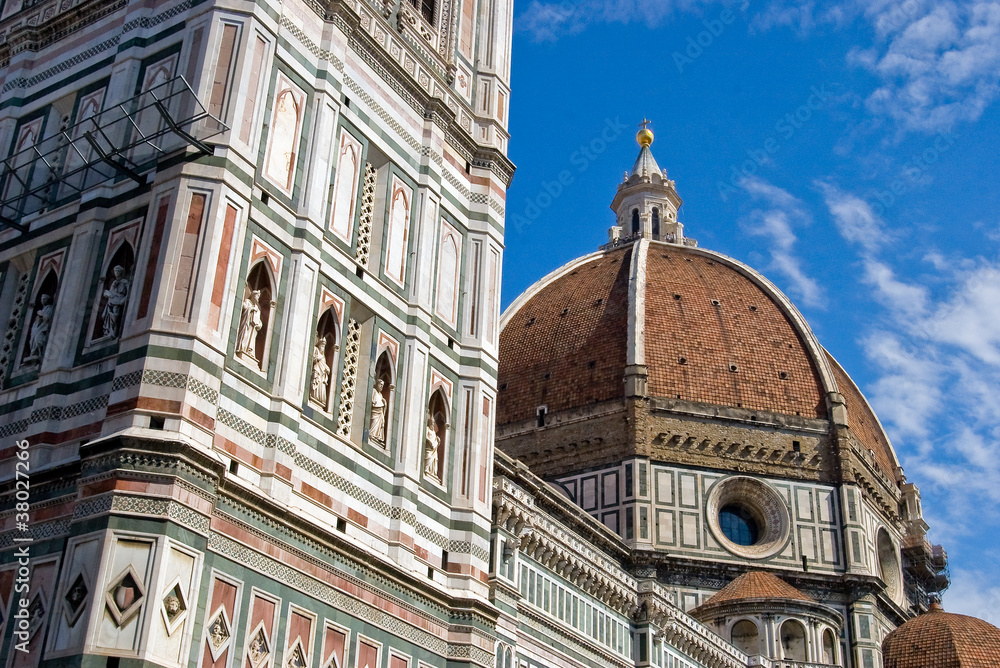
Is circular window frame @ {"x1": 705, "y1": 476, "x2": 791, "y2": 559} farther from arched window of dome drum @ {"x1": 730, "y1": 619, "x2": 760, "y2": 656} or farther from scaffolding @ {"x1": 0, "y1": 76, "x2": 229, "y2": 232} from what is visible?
scaffolding @ {"x1": 0, "y1": 76, "x2": 229, "y2": 232}

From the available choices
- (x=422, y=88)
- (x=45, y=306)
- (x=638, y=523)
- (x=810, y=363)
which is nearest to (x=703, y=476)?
(x=638, y=523)

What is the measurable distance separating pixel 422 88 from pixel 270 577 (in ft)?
24.0

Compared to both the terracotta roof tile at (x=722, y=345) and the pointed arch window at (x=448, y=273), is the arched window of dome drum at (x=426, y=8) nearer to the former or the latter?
the pointed arch window at (x=448, y=273)

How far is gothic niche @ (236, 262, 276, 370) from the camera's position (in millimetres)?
12516

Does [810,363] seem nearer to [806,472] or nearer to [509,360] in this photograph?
[806,472]

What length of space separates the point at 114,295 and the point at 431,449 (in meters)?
4.34

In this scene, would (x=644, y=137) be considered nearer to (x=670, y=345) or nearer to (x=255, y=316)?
(x=670, y=345)

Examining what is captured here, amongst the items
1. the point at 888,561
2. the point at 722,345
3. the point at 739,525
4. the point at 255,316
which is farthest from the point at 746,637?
the point at 255,316

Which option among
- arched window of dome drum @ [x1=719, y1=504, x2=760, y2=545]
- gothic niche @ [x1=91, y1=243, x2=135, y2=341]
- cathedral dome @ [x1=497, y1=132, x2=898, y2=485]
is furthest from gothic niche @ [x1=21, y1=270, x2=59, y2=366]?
arched window of dome drum @ [x1=719, y1=504, x2=760, y2=545]

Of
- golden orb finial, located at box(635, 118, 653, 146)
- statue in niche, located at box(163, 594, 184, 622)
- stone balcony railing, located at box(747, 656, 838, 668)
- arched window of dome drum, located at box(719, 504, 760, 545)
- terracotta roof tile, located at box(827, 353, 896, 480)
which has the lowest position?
statue in niche, located at box(163, 594, 184, 622)

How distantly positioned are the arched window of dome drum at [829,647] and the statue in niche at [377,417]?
117 ft

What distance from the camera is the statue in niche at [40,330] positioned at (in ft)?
42.5

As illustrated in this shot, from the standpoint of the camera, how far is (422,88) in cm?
1644

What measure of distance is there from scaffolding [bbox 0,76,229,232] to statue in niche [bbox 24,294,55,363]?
115 cm
